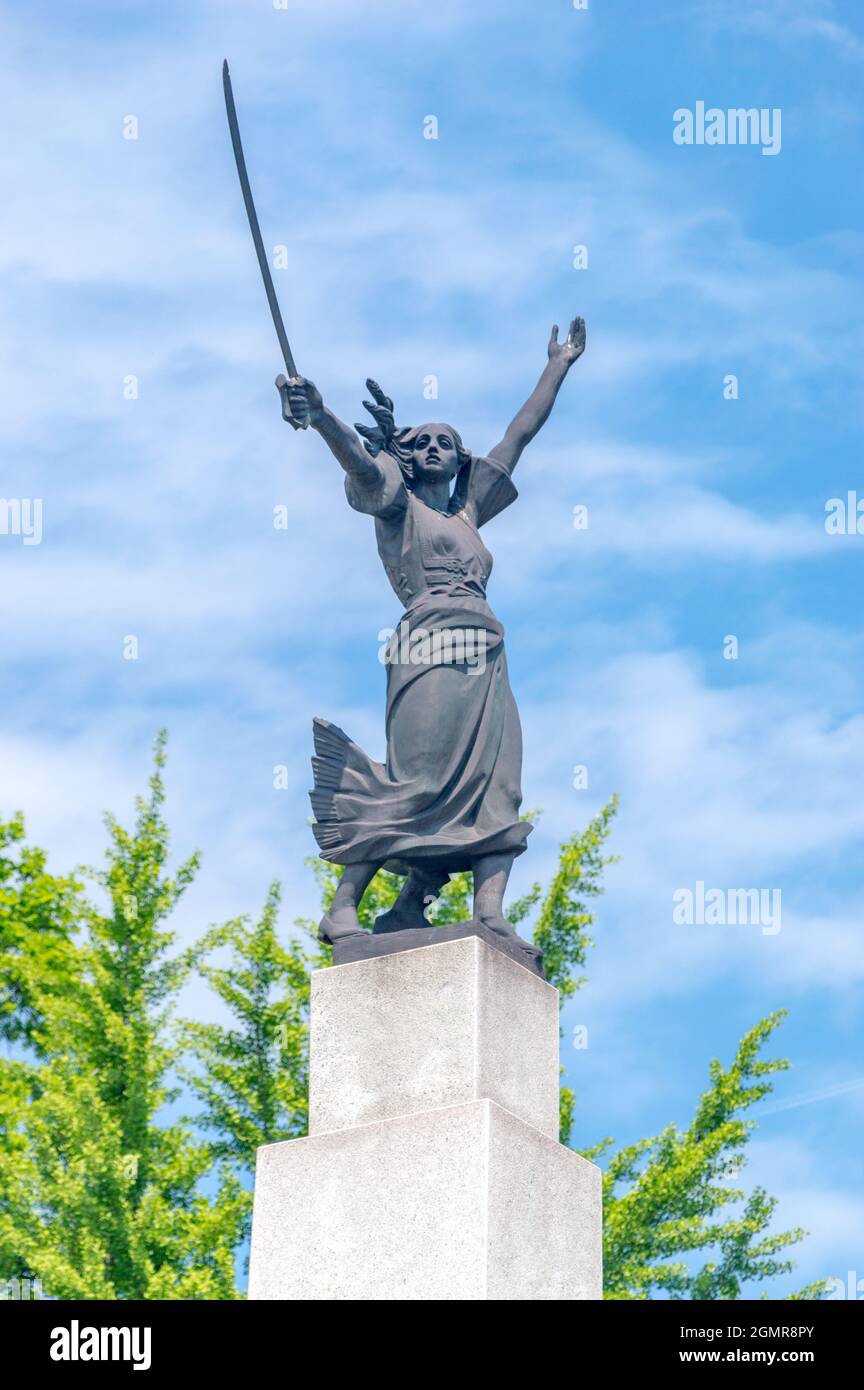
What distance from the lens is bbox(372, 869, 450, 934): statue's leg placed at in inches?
380

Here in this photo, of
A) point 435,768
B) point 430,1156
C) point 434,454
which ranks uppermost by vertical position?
point 434,454

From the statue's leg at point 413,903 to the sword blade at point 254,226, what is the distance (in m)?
2.59

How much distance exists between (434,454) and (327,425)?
105 cm

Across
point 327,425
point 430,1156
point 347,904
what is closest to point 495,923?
point 347,904

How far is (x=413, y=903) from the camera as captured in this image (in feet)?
31.9

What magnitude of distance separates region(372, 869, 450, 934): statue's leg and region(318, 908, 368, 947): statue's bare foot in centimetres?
12

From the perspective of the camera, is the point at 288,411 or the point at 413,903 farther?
the point at 413,903

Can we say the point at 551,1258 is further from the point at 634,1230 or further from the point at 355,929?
the point at 634,1230

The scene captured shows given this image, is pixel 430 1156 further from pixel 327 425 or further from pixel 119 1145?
pixel 119 1145

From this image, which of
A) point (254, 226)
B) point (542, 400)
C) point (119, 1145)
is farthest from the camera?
point (119, 1145)

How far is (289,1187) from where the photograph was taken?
8.80 m

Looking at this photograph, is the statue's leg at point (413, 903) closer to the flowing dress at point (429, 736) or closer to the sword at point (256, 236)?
the flowing dress at point (429, 736)

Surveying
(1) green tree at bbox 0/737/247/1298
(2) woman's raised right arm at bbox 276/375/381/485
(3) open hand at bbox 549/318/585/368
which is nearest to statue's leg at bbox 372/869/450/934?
(2) woman's raised right arm at bbox 276/375/381/485
